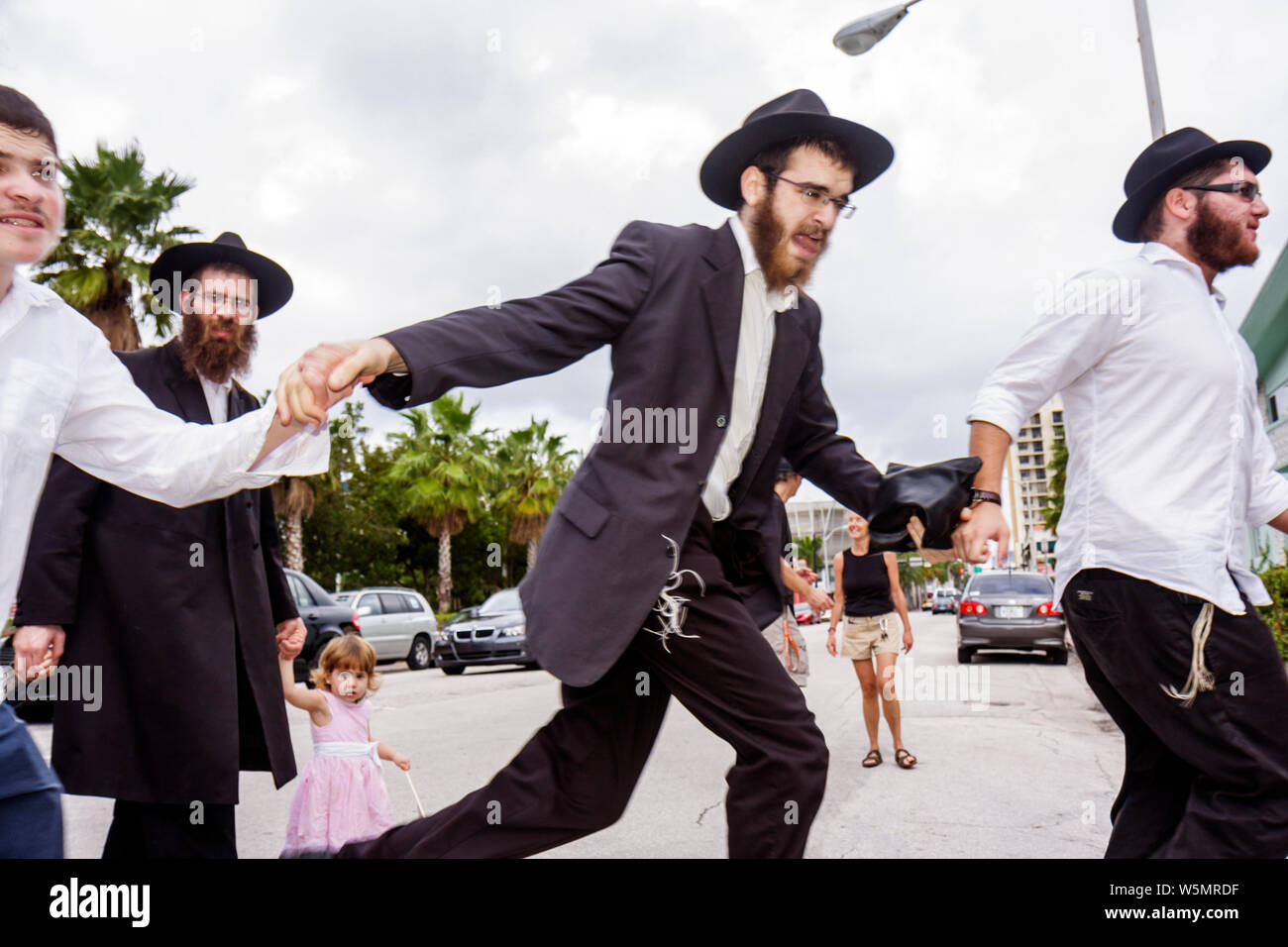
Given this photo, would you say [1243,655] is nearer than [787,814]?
No

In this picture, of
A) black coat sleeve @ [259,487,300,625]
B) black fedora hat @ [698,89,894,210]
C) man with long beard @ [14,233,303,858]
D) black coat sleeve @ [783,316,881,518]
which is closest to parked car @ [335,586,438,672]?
black coat sleeve @ [259,487,300,625]

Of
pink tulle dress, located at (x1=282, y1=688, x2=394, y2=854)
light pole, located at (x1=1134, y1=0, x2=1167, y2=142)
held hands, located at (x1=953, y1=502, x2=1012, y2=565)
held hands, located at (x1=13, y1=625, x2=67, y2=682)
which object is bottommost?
pink tulle dress, located at (x1=282, y1=688, x2=394, y2=854)

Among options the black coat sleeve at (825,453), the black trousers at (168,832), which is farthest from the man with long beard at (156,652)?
the black coat sleeve at (825,453)

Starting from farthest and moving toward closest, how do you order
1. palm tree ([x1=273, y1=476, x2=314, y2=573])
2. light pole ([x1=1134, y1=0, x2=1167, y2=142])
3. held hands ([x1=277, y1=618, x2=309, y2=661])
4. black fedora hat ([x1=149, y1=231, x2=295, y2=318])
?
palm tree ([x1=273, y1=476, x2=314, y2=573]), light pole ([x1=1134, y1=0, x2=1167, y2=142]), held hands ([x1=277, y1=618, x2=309, y2=661]), black fedora hat ([x1=149, y1=231, x2=295, y2=318])

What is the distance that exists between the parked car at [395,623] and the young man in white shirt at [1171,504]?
52.3 feet

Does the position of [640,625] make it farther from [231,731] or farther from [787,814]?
[231,731]

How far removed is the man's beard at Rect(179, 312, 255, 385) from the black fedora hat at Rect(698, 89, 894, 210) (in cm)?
153

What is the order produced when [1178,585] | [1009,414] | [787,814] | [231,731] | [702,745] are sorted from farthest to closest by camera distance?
1. [702,745]
2. [231,731]
3. [1009,414]
4. [1178,585]
5. [787,814]

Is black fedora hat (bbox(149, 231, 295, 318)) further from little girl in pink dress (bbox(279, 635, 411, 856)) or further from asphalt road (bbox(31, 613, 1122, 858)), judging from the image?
asphalt road (bbox(31, 613, 1122, 858))

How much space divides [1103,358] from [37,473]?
8.21 feet

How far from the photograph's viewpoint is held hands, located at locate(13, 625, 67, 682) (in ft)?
9.07

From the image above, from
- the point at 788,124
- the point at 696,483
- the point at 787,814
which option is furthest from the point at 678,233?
the point at 787,814

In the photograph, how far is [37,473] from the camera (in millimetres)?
1928

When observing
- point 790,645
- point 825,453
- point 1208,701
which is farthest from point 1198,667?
point 790,645
